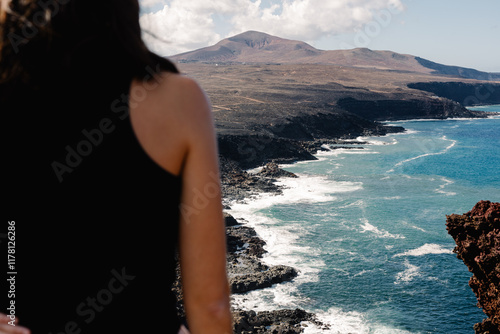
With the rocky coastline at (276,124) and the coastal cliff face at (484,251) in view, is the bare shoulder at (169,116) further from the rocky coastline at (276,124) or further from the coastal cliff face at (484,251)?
the rocky coastline at (276,124)

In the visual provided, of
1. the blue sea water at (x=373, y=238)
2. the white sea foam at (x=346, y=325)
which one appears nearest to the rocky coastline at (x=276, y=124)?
the white sea foam at (x=346, y=325)

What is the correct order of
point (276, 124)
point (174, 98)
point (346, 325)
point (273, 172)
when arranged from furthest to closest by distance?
point (276, 124)
point (273, 172)
point (346, 325)
point (174, 98)

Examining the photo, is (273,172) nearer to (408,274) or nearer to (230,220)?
(230,220)

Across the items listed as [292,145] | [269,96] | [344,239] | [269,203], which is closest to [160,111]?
[344,239]

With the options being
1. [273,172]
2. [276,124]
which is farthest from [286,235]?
Result: [276,124]

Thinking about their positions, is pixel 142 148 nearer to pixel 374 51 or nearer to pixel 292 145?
pixel 292 145

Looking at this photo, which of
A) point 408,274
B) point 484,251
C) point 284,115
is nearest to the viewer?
point 484,251

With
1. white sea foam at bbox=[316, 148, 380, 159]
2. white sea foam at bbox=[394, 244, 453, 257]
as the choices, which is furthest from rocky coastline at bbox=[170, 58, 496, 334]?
white sea foam at bbox=[394, 244, 453, 257]
